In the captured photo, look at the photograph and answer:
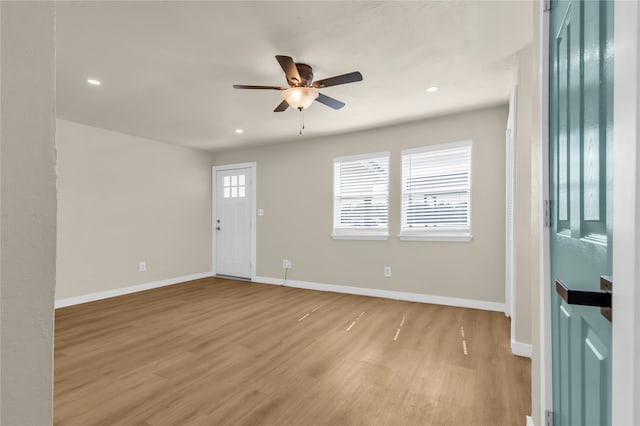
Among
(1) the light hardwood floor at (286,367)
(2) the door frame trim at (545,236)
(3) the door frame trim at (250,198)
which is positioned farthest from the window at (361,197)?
(2) the door frame trim at (545,236)

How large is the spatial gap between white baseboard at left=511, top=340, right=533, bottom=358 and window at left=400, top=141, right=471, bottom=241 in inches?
59.8

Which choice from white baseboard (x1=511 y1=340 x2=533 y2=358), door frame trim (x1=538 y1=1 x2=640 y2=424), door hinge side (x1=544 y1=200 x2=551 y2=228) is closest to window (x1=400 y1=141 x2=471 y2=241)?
white baseboard (x1=511 y1=340 x2=533 y2=358)

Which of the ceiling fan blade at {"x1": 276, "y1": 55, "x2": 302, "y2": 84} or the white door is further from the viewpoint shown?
the white door

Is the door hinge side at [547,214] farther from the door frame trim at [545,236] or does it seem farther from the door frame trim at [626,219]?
the door frame trim at [626,219]

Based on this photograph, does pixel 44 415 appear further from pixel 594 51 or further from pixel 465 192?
pixel 465 192

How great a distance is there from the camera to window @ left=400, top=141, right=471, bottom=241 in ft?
12.4

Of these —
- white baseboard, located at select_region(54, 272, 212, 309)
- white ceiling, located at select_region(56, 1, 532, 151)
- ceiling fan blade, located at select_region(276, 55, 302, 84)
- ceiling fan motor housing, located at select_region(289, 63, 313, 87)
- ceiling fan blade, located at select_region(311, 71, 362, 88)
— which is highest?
white ceiling, located at select_region(56, 1, 532, 151)

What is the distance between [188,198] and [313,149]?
101 inches

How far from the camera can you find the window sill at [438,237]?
12.3 feet

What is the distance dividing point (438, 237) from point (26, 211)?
4020 mm

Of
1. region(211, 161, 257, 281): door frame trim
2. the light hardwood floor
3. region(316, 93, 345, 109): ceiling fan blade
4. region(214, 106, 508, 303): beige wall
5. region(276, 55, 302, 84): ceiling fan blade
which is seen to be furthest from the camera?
region(211, 161, 257, 281): door frame trim

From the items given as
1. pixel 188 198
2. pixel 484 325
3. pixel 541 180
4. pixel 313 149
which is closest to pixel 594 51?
pixel 541 180

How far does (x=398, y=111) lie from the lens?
3676 mm

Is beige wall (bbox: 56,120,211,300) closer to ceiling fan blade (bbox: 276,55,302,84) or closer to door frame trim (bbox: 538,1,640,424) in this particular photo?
ceiling fan blade (bbox: 276,55,302,84)
